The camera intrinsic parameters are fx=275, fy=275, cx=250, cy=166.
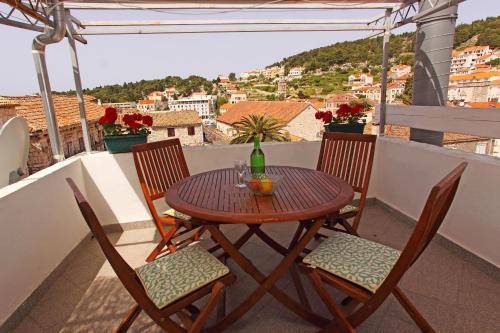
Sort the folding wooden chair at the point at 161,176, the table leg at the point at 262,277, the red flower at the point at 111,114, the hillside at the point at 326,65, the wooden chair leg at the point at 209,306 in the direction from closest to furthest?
the wooden chair leg at the point at 209,306 → the table leg at the point at 262,277 → the folding wooden chair at the point at 161,176 → the red flower at the point at 111,114 → the hillside at the point at 326,65

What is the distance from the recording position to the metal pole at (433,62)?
131 inches

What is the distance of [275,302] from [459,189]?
188 centimetres

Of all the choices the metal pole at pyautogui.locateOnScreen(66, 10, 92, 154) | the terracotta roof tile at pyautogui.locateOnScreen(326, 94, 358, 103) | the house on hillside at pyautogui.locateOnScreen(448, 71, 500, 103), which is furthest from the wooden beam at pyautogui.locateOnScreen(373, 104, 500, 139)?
the metal pole at pyautogui.locateOnScreen(66, 10, 92, 154)

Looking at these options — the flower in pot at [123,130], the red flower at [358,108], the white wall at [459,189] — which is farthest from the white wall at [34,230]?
the white wall at [459,189]

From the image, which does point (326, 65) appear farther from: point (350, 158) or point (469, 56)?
point (350, 158)

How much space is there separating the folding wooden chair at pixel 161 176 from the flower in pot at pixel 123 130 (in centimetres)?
61

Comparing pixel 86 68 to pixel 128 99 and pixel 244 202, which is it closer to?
pixel 128 99

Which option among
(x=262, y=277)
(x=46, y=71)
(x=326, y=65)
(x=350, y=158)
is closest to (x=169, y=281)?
(x=262, y=277)

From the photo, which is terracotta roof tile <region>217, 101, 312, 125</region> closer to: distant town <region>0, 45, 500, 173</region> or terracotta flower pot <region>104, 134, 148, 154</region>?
distant town <region>0, 45, 500, 173</region>

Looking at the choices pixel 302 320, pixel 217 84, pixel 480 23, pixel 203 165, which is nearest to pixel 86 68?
pixel 203 165

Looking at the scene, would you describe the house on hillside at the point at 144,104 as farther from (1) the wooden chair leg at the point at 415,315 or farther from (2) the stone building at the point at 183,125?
(2) the stone building at the point at 183,125

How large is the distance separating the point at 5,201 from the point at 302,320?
2.15 m

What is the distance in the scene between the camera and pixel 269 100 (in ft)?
43.6

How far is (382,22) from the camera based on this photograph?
140 inches
